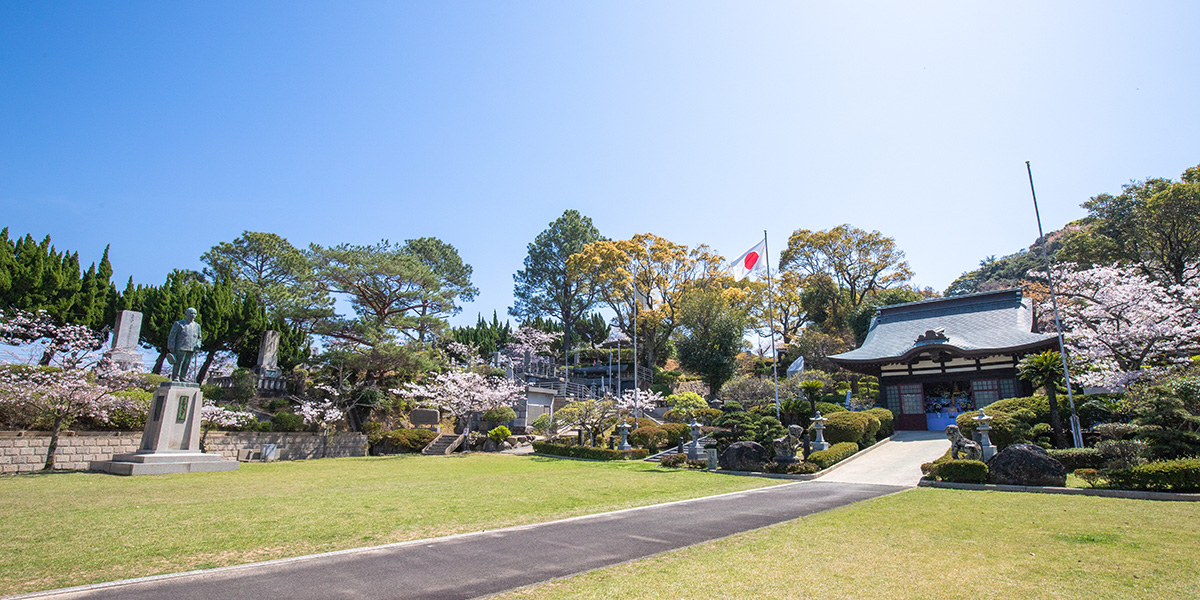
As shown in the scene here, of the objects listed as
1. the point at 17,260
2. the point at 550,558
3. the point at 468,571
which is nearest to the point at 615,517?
the point at 550,558

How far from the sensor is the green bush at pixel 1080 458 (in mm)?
12797

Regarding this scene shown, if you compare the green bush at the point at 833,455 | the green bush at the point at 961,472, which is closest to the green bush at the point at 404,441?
the green bush at the point at 833,455

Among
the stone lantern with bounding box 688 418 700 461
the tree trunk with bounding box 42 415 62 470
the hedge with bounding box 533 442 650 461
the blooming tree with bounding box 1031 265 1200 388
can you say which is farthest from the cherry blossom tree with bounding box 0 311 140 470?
the blooming tree with bounding box 1031 265 1200 388

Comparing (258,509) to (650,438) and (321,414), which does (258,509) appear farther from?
(321,414)

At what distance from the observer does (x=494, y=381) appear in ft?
113

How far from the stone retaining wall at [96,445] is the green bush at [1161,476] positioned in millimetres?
27738

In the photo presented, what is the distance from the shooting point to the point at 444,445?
Answer: 2789 cm

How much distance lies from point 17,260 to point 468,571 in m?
31.6

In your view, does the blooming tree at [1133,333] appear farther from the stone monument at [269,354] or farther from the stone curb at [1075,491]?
the stone monument at [269,354]

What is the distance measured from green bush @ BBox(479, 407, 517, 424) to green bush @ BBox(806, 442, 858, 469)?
60.3ft

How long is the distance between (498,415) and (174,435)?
15406mm

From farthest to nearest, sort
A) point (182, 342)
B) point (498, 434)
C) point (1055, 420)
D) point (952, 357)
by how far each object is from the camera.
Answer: point (498, 434) < point (952, 357) < point (182, 342) < point (1055, 420)

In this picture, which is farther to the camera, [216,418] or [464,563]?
[216,418]

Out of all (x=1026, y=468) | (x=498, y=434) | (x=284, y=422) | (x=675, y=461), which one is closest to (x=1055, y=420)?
(x=1026, y=468)
